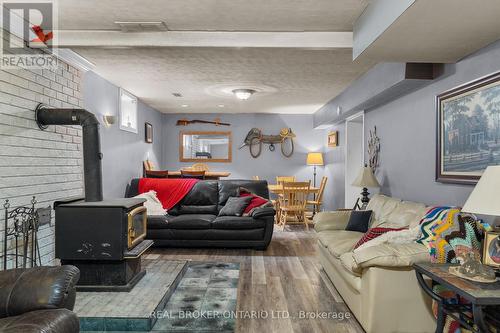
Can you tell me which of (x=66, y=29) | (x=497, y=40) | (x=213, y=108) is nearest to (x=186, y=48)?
(x=66, y=29)

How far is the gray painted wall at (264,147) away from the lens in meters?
8.41

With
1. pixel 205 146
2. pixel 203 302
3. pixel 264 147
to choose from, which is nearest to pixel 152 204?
pixel 203 302

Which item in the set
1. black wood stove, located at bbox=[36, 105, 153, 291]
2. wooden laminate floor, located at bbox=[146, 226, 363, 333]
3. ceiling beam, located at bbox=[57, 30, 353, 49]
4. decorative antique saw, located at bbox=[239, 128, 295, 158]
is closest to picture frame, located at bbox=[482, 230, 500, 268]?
wooden laminate floor, located at bbox=[146, 226, 363, 333]

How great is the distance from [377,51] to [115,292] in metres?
2.92

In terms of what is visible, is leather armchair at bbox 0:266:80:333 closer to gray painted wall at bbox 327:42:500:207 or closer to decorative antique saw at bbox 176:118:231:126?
gray painted wall at bbox 327:42:500:207

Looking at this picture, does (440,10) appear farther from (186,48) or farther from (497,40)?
(186,48)

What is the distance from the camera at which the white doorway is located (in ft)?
20.6

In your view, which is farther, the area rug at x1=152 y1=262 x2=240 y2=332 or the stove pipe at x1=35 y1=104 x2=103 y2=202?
the stove pipe at x1=35 y1=104 x2=103 y2=202

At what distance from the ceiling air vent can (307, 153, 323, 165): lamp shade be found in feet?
18.0

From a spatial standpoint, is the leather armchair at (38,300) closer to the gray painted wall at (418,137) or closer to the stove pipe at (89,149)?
the stove pipe at (89,149)

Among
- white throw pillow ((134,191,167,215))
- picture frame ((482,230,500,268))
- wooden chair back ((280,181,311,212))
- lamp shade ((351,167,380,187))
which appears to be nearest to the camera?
picture frame ((482,230,500,268))

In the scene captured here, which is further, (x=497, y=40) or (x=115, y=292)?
(x=115, y=292)

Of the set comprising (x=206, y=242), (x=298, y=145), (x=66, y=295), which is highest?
(x=298, y=145)

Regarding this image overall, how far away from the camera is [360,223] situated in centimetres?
394
